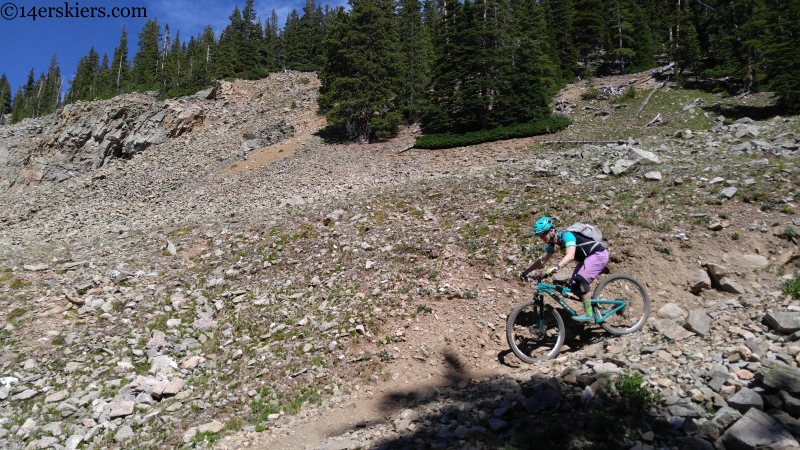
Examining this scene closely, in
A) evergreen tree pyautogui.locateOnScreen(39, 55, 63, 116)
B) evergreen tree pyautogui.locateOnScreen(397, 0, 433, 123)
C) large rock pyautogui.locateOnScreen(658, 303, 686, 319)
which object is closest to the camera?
large rock pyautogui.locateOnScreen(658, 303, 686, 319)

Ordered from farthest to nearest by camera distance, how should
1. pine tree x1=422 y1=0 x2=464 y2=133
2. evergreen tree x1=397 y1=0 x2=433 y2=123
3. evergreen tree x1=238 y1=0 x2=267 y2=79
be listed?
1. evergreen tree x1=238 y1=0 x2=267 y2=79
2. evergreen tree x1=397 y1=0 x2=433 y2=123
3. pine tree x1=422 y1=0 x2=464 y2=133

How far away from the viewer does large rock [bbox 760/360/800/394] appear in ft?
13.0

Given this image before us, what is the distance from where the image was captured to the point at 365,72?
3012cm

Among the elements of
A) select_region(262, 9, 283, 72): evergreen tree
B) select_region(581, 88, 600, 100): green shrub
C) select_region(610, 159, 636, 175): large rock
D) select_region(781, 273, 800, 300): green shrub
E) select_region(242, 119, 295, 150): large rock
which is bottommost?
select_region(781, 273, 800, 300): green shrub

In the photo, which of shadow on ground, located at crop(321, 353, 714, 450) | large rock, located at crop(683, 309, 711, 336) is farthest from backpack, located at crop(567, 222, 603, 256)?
shadow on ground, located at crop(321, 353, 714, 450)

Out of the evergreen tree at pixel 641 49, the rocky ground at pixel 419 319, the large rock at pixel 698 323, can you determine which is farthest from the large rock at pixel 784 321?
the evergreen tree at pixel 641 49

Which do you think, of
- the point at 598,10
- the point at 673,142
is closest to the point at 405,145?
the point at 673,142

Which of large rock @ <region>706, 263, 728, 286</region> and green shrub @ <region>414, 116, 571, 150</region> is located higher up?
green shrub @ <region>414, 116, 571, 150</region>

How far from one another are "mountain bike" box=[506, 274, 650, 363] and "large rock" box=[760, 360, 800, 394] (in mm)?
2444

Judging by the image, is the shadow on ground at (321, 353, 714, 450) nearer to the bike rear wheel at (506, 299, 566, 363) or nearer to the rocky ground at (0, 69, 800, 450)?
the rocky ground at (0, 69, 800, 450)

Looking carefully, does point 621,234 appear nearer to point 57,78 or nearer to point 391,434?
point 391,434

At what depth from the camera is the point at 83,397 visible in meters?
7.65

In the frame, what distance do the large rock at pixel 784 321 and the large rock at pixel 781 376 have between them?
116 cm

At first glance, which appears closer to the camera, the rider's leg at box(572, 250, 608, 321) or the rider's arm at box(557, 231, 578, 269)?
the rider's arm at box(557, 231, 578, 269)
